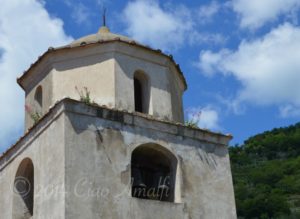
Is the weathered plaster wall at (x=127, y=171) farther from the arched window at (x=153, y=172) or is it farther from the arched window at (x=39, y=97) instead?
the arched window at (x=39, y=97)

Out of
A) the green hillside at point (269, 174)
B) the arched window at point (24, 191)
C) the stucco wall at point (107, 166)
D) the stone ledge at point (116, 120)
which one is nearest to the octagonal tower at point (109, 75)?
the stone ledge at point (116, 120)

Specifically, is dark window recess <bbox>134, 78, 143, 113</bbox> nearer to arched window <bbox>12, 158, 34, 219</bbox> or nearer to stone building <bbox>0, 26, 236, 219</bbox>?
stone building <bbox>0, 26, 236, 219</bbox>

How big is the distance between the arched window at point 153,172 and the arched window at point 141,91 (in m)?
1.08

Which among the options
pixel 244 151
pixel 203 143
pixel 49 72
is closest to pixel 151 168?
pixel 203 143

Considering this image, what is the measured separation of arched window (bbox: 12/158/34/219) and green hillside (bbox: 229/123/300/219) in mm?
42843

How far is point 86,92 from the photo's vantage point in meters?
11.0

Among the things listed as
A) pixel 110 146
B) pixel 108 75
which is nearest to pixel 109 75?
pixel 108 75

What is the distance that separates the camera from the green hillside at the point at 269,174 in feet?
182

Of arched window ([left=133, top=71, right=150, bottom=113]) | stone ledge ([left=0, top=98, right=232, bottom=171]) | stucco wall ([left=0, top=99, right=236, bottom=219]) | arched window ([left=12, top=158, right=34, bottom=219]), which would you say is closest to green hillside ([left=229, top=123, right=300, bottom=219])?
stone ledge ([left=0, top=98, right=232, bottom=171])

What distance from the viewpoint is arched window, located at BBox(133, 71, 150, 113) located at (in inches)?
456

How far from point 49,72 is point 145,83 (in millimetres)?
2037

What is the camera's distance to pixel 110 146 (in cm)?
1000

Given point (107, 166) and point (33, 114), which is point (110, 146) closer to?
point (107, 166)

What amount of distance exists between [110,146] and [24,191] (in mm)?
2426
